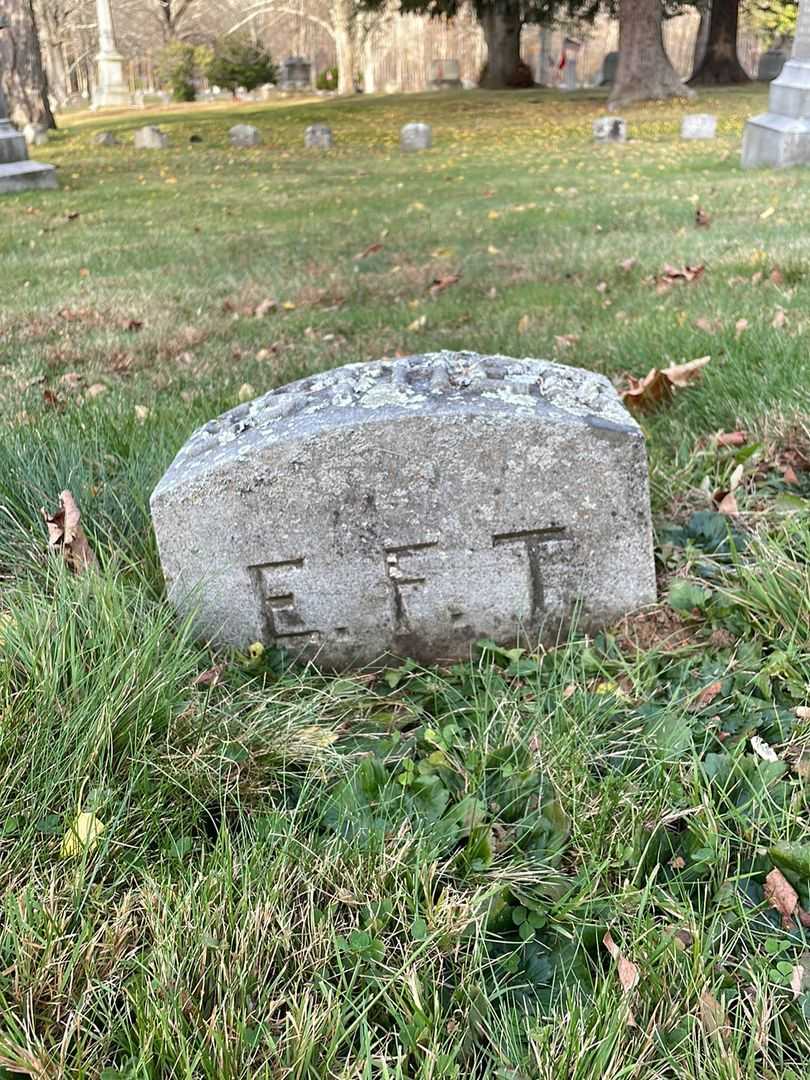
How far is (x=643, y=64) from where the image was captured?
22188mm

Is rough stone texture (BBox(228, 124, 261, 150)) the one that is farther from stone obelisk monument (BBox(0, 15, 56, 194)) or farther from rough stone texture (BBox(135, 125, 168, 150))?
stone obelisk monument (BBox(0, 15, 56, 194))

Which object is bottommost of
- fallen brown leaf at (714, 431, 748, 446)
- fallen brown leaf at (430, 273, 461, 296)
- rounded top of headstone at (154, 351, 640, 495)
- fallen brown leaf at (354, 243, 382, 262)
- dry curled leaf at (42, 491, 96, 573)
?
fallen brown leaf at (354, 243, 382, 262)

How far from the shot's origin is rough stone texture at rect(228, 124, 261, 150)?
62.5ft

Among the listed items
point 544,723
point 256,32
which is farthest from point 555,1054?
point 256,32

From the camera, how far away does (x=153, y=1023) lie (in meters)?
1.43

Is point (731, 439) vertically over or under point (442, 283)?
over

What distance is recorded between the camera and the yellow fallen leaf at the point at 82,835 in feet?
5.73

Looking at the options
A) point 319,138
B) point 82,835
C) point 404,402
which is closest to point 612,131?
point 319,138

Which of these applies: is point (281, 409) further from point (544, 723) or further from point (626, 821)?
point (626, 821)

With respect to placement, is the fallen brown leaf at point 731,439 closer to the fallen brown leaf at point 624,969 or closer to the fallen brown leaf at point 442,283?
the fallen brown leaf at point 624,969

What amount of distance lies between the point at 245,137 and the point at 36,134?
5.02 metres

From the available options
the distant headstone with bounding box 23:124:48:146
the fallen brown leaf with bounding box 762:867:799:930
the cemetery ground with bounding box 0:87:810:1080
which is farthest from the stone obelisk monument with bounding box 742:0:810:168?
the distant headstone with bounding box 23:124:48:146

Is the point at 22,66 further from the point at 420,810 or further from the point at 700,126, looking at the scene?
the point at 420,810

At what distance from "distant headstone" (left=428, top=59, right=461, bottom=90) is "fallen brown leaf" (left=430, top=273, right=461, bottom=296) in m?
36.3
